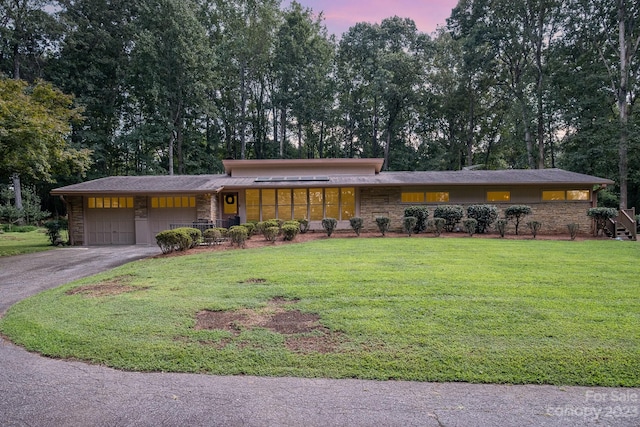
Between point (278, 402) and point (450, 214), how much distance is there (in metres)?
12.0

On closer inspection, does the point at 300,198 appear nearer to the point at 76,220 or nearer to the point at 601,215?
the point at 76,220

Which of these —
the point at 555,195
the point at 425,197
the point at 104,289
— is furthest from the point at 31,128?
the point at 555,195

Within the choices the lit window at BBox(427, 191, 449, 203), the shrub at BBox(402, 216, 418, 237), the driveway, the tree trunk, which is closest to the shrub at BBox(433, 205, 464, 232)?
the lit window at BBox(427, 191, 449, 203)

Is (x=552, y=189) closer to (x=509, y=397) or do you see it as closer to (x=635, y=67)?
(x=635, y=67)

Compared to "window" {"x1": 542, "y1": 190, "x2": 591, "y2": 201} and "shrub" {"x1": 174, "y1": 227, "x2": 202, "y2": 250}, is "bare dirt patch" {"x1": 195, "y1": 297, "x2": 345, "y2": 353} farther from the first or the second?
"window" {"x1": 542, "y1": 190, "x2": 591, "y2": 201}

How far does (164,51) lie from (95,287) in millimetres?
22051

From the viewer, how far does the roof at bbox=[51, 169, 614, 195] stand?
1318cm

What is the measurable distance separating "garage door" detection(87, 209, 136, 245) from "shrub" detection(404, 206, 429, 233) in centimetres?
1198

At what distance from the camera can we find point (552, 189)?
1401 cm

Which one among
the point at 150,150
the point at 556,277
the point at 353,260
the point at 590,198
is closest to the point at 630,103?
the point at 590,198

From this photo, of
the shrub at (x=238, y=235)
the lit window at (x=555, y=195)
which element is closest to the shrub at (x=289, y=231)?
the shrub at (x=238, y=235)

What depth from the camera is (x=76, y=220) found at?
1356cm

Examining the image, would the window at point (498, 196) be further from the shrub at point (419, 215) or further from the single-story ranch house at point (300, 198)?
the shrub at point (419, 215)

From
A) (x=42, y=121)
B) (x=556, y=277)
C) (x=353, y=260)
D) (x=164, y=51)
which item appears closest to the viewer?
(x=556, y=277)
